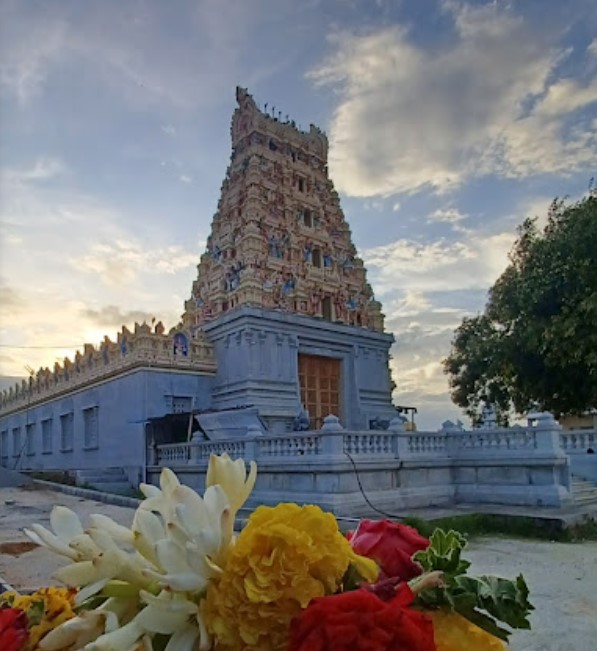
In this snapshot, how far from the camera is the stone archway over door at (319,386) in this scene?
736 inches

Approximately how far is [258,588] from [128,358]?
17.4 metres

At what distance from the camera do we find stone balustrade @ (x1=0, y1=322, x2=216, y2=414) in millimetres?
17234

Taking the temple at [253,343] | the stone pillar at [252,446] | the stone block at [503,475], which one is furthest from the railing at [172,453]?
the stone block at [503,475]

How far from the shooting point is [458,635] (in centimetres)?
88

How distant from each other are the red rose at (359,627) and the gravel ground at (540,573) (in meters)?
1.96

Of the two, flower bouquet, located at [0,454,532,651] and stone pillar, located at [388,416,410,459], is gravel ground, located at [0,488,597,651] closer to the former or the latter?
flower bouquet, located at [0,454,532,651]

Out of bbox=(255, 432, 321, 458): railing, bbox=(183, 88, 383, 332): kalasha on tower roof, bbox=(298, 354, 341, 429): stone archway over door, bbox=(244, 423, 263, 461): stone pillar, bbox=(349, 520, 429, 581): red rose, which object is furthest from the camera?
bbox=(183, 88, 383, 332): kalasha on tower roof

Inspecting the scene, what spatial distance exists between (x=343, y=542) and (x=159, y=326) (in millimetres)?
17194

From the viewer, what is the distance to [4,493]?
1661 cm

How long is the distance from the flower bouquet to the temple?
49.0ft

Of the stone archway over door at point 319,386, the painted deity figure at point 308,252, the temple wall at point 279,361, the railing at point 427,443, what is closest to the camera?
A: the railing at point 427,443

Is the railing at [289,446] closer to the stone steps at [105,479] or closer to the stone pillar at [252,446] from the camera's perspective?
the stone pillar at [252,446]

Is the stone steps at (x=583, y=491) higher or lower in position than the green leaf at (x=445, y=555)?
lower

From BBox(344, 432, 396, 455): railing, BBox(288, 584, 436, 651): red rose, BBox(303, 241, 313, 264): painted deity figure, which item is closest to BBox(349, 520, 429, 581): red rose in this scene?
BBox(288, 584, 436, 651): red rose
